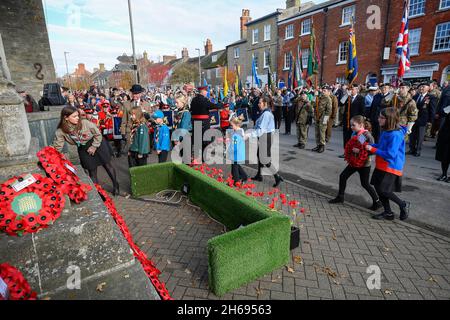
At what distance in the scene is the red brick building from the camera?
18859 mm

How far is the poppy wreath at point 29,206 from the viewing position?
103 inches

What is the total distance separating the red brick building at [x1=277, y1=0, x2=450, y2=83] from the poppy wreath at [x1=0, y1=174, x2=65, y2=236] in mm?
16801

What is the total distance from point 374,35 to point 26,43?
24.7 meters

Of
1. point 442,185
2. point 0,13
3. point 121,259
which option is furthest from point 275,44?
point 121,259

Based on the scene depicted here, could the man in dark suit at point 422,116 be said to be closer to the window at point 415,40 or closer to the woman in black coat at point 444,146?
the woman in black coat at point 444,146

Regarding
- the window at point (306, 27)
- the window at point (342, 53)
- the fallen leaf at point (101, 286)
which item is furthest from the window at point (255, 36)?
the fallen leaf at point (101, 286)

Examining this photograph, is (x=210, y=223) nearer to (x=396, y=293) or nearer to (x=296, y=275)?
(x=296, y=275)

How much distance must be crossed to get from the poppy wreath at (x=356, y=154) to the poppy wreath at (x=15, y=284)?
534 centimetres

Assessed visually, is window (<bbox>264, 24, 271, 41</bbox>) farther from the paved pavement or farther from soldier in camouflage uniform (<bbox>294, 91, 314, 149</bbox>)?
the paved pavement

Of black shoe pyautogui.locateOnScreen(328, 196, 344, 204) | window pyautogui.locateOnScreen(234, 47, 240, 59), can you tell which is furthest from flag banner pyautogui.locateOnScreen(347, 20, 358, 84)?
window pyautogui.locateOnScreen(234, 47, 240, 59)

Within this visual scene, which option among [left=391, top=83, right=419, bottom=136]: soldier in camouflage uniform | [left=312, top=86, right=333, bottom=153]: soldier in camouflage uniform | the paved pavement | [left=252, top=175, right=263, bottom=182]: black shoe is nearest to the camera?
the paved pavement

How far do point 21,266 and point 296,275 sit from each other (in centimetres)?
322
